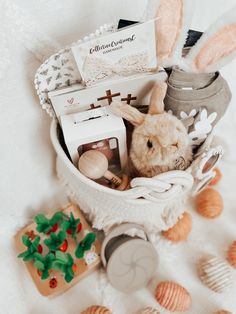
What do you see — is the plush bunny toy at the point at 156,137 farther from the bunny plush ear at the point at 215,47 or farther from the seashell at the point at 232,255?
the seashell at the point at 232,255

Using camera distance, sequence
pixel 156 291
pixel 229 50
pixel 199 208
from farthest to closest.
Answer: pixel 199 208 < pixel 156 291 < pixel 229 50

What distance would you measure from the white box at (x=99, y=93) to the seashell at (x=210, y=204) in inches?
10.2

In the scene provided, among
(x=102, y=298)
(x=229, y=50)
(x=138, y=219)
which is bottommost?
(x=102, y=298)

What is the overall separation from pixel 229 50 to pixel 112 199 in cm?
28

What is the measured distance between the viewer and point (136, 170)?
59cm

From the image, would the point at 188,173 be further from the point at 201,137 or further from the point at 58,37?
the point at 58,37

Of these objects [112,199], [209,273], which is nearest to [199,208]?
[209,273]

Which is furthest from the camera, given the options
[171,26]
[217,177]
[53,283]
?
[217,177]

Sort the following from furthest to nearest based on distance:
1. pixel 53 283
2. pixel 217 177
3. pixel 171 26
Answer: pixel 217 177 → pixel 53 283 → pixel 171 26

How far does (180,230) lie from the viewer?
0.68 meters

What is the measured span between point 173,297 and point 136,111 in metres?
0.31

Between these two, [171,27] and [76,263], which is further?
[76,263]

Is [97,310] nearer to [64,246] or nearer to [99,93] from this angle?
[64,246]

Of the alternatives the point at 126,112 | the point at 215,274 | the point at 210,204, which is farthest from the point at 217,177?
the point at 126,112
